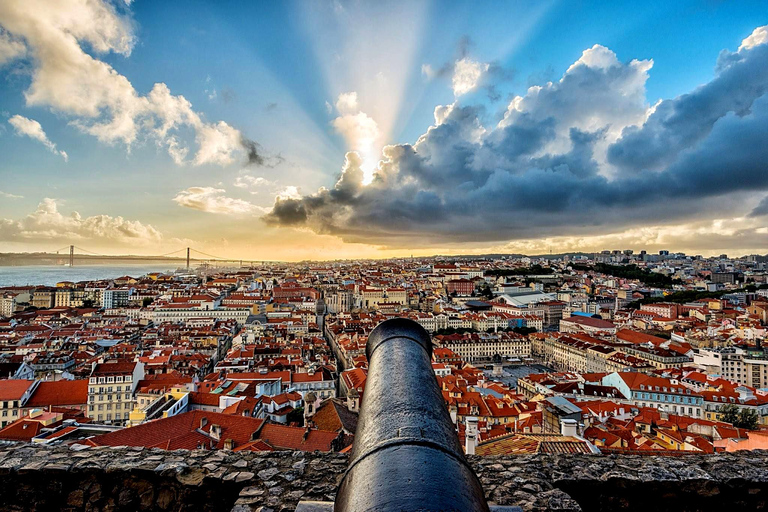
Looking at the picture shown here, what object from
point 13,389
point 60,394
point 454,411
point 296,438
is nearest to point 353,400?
point 454,411

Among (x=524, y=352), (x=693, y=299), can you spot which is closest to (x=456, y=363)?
(x=524, y=352)

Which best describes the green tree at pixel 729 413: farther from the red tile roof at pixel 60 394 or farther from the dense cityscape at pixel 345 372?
the red tile roof at pixel 60 394

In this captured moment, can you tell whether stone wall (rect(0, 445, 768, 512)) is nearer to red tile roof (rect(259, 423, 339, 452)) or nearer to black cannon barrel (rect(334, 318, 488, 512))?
black cannon barrel (rect(334, 318, 488, 512))

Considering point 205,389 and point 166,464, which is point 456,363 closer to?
point 205,389

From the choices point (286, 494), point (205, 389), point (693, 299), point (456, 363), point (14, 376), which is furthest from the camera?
point (693, 299)

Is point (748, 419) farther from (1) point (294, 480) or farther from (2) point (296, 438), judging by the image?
(1) point (294, 480)

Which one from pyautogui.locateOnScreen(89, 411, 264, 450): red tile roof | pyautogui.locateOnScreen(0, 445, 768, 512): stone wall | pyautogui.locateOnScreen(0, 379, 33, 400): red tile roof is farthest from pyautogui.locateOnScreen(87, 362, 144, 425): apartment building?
pyautogui.locateOnScreen(0, 445, 768, 512): stone wall

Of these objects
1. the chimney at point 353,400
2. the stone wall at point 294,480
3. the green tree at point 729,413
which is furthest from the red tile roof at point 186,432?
the green tree at point 729,413
